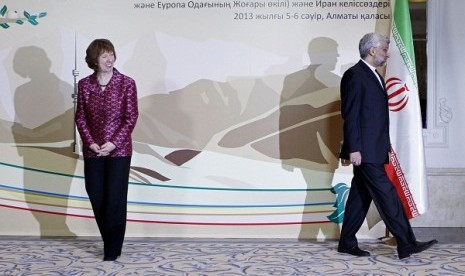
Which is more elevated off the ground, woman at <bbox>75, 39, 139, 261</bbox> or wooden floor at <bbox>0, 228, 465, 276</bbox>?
woman at <bbox>75, 39, 139, 261</bbox>

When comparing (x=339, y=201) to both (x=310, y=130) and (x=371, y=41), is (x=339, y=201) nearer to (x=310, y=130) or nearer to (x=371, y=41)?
(x=310, y=130)

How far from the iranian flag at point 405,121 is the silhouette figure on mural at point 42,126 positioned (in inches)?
90.4

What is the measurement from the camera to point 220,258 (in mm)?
4141

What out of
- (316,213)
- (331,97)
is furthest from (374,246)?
(331,97)

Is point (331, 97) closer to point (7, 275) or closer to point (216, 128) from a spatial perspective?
point (216, 128)

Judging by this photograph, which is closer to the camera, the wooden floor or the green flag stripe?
the wooden floor

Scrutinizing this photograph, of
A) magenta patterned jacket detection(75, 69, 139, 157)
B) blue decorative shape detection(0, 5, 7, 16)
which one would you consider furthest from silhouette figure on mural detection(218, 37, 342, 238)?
blue decorative shape detection(0, 5, 7, 16)

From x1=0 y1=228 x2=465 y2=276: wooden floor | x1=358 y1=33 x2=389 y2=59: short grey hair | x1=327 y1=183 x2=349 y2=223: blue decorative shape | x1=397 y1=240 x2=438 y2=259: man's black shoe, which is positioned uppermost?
x1=358 y1=33 x2=389 y2=59: short grey hair

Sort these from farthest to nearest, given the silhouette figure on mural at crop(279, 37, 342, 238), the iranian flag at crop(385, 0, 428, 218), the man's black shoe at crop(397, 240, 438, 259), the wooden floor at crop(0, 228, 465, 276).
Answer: the silhouette figure on mural at crop(279, 37, 342, 238), the iranian flag at crop(385, 0, 428, 218), the man's black shoe at crop(397, 240, 438, 259), the wooden floor at crop(0, 228, 465, 276)

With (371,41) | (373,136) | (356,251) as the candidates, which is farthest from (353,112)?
(356,251)

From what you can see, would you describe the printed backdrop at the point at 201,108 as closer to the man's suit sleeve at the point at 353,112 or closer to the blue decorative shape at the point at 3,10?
the blue decorative shape at the point at 3,10

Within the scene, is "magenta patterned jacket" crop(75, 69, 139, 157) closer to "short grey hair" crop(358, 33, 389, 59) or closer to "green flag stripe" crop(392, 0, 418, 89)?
"short grey hair" crop(358, 33, 389, 59)

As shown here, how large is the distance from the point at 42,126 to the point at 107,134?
102 centimetres

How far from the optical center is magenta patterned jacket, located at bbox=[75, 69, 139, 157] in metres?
4.06
